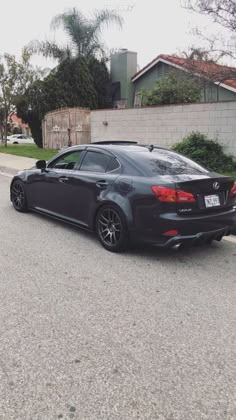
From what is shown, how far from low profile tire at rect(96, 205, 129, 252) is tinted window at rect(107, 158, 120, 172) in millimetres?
543

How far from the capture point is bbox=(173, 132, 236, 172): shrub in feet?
35.8

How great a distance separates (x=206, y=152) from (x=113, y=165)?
258 inches

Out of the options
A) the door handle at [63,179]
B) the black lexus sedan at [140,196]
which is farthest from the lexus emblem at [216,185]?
the door handle at [63,179]

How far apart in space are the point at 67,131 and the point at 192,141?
7.93 m

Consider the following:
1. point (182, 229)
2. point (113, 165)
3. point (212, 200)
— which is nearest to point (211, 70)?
point (113, 165)

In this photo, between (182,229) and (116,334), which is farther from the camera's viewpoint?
(182,229)

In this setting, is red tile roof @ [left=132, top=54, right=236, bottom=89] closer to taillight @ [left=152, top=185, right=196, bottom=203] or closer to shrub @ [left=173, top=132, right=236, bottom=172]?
shrub @ [left=173, top=132, right=236, bottom=172]

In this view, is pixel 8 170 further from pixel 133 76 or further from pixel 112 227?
pixel 133 76

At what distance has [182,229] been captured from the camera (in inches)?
176

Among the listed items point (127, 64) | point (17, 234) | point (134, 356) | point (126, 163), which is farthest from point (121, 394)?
point (127, 64)

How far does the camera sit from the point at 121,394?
2359 millimetres

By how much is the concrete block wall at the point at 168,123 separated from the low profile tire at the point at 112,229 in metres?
7.09

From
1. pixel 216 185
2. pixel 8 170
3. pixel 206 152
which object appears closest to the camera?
pixel 216 185

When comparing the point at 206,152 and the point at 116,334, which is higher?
the point at 206,152
